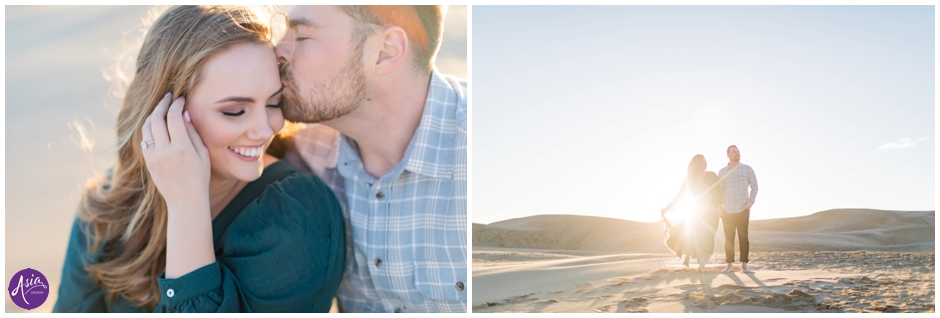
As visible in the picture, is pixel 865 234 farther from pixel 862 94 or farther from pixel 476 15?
pixel 476 15

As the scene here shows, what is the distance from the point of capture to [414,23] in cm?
331

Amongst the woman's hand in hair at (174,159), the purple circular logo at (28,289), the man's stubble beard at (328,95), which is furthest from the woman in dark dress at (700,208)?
the purple circular logo at (28,289)

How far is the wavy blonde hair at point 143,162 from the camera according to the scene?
2.92 metres

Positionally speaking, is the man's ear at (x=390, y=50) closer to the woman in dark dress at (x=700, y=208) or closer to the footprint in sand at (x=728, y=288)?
the woman in dark dress at (x=700, y=208)

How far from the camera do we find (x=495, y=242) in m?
4.02

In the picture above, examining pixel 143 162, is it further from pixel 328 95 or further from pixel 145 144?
pixel 328 95

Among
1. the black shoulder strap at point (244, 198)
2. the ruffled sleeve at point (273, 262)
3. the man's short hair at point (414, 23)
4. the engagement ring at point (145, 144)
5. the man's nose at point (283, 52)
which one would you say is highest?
the man's short hair at point (414, 23)

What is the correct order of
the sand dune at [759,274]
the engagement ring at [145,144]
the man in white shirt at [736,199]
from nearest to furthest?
1. the engagement ring at [145,144]
2. the sand dune at [759,274]
3. the man in white shirt at [736,199]

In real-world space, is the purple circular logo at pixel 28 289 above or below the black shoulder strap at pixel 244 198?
below

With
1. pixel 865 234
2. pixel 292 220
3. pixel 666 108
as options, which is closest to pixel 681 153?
pixel 666 108

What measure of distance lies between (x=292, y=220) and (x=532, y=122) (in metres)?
1.48

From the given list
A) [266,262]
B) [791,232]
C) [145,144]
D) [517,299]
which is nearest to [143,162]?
[145,144]

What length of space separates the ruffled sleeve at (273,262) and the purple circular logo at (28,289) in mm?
911

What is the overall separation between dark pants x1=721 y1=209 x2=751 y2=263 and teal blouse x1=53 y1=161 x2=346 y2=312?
2.13 metres
